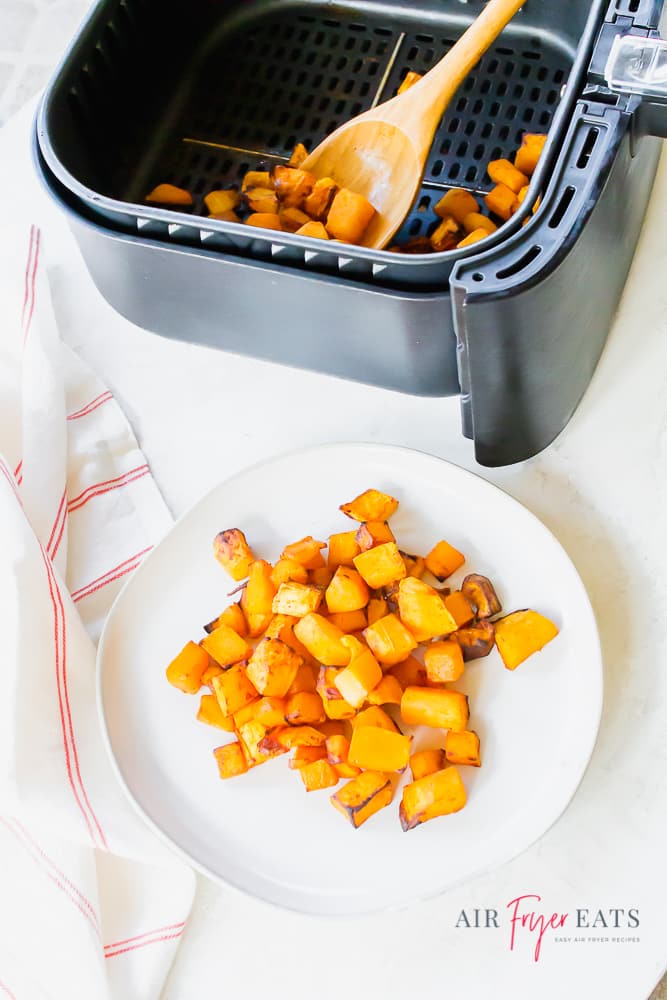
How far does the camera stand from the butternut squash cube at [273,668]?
755 millimetres

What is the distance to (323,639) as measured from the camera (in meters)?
0.77

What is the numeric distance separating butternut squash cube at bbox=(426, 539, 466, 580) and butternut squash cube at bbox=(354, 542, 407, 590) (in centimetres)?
3

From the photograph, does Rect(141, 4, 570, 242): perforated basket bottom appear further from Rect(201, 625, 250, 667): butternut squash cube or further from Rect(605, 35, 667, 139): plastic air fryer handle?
Rect(201, 625, 250, 667): butternut squash cube

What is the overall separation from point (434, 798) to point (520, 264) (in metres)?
0.35

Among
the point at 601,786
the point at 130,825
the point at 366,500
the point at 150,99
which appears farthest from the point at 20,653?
the point at 150,99

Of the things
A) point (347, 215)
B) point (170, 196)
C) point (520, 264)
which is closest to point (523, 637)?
point (520, 264)

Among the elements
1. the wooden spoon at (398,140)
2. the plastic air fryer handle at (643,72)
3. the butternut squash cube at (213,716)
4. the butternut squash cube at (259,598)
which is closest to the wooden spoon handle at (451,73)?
the wooden spoon at (398,140)

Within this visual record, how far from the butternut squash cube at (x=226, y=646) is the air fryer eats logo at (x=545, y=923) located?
9.2 inches

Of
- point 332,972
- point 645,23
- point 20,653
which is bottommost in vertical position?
point 332,972

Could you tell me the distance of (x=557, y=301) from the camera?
722 millimetres

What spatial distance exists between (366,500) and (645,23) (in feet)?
1.29

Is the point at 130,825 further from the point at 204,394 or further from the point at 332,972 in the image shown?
the point at 204,394

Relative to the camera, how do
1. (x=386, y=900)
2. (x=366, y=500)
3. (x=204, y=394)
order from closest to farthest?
(x=386, y=900) < (x=366, y=500) < (x=204, y=394)

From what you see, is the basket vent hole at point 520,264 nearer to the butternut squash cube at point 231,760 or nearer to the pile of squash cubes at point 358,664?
the pile of squash cubes at point 358,664
